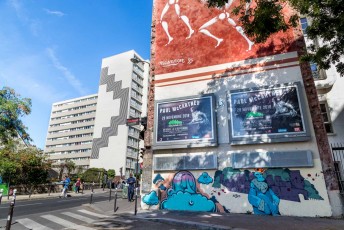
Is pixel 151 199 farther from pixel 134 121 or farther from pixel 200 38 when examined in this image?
pixel 200 38

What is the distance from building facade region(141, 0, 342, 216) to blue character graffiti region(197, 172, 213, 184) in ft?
0.15

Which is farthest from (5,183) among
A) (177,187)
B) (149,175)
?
(177,187)

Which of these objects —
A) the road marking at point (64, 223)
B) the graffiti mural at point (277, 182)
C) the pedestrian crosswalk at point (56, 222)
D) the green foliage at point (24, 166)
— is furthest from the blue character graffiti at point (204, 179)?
the green foliage at point (24, 166)

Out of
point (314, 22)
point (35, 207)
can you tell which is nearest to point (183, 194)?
point (35, 207)

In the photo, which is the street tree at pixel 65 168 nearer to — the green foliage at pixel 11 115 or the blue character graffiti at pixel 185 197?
the green foliage at pixel 11 115

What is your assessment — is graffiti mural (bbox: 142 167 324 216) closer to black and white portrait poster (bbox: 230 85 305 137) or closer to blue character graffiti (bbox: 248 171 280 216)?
blue character graffiti (bbox: 248 171 280 216)

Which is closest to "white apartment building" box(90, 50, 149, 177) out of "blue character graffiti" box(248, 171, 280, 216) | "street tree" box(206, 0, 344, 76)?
"blue character graffiti" box(248, 171, 280, 216)

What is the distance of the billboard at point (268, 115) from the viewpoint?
10.2 metres

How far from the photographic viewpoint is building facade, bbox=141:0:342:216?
9.77 m

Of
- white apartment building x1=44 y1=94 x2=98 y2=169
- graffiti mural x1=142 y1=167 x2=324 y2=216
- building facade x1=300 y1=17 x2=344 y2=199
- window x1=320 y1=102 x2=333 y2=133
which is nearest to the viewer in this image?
graffiti mural x1=142 y1=167 x2=324 y2=216

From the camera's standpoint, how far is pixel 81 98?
78500mm

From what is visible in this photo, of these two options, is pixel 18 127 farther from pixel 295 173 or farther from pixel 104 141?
pixel 104 141

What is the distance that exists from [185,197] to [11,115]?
66.9 ft

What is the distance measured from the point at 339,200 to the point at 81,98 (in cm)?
7959
